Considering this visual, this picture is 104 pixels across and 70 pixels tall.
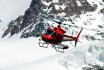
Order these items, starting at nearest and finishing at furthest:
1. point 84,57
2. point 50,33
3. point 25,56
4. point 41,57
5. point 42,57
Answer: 1. point 50,33
2. point 25,56
3. point 84,57
4. point 41,57
5. point 42,57

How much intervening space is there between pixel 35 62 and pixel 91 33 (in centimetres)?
8787

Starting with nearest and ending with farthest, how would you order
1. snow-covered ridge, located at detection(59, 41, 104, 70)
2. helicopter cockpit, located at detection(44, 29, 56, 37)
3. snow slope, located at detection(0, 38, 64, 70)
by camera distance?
helicopter cockpit, located at detection(44, 29, 56, 37), snow slope, located at detection(0, 38, 64, 70), snow-covered ridge, located at detection(59, 41, 104, 70)

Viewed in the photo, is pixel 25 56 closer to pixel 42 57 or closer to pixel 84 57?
pixel 42 57

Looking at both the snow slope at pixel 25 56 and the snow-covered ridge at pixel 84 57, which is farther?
the snow-covered ridge at pixel 84 57

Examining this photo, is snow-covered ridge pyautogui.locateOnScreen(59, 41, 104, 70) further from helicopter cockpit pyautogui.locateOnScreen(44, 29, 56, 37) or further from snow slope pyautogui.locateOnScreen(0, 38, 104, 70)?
helicopter cockpit pyautogui.locateOnScreen(44, 29, 56, 37)

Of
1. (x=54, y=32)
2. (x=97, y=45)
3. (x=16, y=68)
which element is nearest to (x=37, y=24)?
(x=97, y=45)

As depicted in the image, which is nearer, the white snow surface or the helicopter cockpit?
the helicopter cockpit

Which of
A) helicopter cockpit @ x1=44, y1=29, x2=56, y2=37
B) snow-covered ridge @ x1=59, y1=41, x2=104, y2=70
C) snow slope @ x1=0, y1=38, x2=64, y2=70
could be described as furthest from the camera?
snow-covered ridge @ x1=59, y1=41, x2=104, y2=70

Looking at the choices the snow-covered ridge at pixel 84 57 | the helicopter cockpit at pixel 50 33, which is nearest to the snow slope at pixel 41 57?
the snow-covered ridge at pixel 84 57

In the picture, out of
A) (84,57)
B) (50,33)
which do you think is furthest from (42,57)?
(50,33)

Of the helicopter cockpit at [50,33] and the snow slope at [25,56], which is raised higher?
the helicopter cockpit at [50,33]

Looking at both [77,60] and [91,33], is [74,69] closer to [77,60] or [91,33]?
[77,60]

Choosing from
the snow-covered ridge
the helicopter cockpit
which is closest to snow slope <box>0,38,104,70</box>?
the snow-covered ridge

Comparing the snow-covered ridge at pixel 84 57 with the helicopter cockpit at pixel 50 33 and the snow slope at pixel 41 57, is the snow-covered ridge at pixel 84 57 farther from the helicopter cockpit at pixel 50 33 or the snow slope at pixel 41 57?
the helicopter cockpit at pixel 50 33
